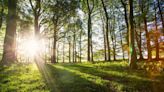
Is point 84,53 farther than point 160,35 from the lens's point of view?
Yes

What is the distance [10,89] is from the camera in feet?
35.7

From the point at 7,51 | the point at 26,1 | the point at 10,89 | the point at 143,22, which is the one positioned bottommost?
the point at 10,89

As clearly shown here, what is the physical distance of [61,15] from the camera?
35.8 m

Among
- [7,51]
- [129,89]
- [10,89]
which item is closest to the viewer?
[129,89]

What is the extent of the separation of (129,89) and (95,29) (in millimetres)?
47420

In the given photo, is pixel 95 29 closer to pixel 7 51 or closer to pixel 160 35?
pixel 160 35

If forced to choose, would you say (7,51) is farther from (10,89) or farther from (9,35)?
(10,89)

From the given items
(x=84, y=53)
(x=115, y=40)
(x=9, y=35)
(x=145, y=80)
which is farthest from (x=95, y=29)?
(x=145, y=80)

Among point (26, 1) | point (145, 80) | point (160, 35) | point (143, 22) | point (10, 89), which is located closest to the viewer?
point (10, 89)

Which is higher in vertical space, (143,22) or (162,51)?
(143,22)

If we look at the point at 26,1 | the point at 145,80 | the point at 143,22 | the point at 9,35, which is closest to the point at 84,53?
the point at 143,22

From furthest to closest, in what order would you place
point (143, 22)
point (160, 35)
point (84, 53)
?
1. point (84, 53)
2. point (143, 22)
3. point (160, 35)

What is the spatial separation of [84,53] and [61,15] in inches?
1611

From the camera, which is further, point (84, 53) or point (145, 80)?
point (84, 53)
